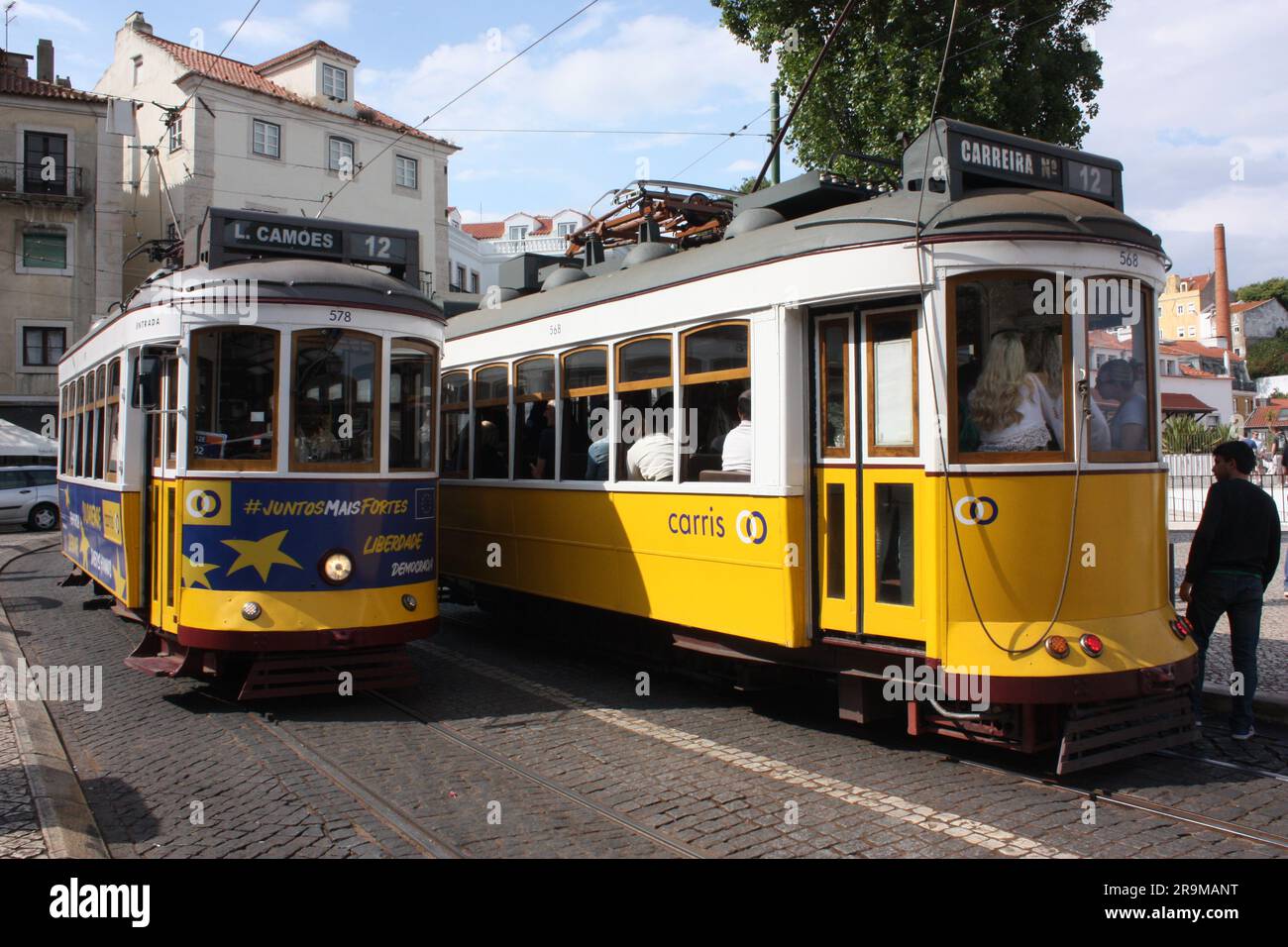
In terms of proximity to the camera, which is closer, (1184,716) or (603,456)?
(1184,716)

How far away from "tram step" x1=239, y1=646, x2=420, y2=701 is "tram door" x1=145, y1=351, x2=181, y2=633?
27.9 inches

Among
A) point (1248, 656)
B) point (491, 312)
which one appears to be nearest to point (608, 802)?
point (1248, 656)

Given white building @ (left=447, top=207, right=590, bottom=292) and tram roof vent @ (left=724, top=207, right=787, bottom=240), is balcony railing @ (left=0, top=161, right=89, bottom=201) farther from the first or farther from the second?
tram roof vent @ (left=724, top=207, right=787, bottom=240)

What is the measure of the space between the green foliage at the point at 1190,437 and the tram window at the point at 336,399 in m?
28.8

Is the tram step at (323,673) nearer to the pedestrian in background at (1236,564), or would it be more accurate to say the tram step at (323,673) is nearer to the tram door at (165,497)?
the tram door at (165,497)

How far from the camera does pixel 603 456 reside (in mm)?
8227

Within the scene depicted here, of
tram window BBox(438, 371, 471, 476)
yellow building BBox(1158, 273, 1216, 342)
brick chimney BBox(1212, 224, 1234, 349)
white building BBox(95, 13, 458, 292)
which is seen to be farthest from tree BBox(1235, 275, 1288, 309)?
tram window BBox(438, 371, 471, 476)

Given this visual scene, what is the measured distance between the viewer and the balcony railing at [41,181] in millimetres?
30734

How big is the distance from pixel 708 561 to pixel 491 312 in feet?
14.0

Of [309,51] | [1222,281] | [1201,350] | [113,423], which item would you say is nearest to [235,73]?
[309,51]

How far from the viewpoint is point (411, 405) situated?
25.3ft

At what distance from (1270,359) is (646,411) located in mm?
93385

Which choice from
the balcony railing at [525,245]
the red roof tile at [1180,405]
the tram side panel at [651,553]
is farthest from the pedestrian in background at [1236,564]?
the balcony railing at [525,245]

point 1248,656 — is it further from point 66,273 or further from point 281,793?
point 66,273
